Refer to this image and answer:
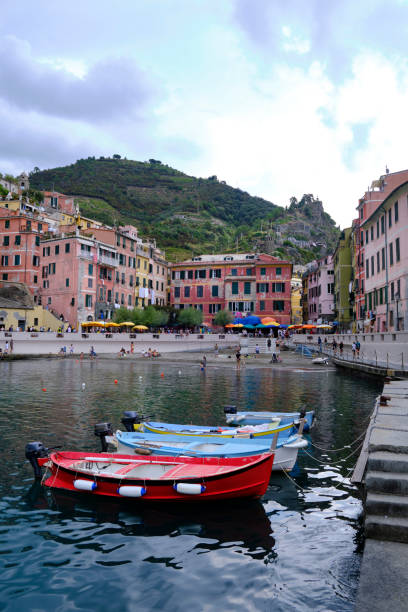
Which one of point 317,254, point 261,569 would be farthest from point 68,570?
point 317,254

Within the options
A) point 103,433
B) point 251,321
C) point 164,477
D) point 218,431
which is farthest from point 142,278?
point 164,477

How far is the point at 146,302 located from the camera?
82.3 meters

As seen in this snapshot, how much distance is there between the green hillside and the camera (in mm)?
130250

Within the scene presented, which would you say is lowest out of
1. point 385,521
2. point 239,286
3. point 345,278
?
point 385,521

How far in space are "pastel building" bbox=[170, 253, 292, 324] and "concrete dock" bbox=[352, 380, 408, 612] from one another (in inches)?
2667

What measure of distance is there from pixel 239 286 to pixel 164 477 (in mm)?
68771

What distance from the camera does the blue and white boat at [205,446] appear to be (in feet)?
41.0

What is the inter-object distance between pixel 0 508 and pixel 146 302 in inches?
2827

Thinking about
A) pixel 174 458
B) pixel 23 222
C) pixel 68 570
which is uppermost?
pixel 23 222

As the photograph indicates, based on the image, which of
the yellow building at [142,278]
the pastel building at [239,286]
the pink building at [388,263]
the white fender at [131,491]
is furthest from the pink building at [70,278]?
the white fender at [131,491]

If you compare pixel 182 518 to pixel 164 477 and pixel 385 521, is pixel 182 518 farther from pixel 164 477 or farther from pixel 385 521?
pixel 385 521

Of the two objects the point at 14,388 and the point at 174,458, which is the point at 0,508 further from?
the point at 14,388

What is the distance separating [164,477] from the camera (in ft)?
35.1

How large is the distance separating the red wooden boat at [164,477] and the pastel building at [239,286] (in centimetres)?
6653
